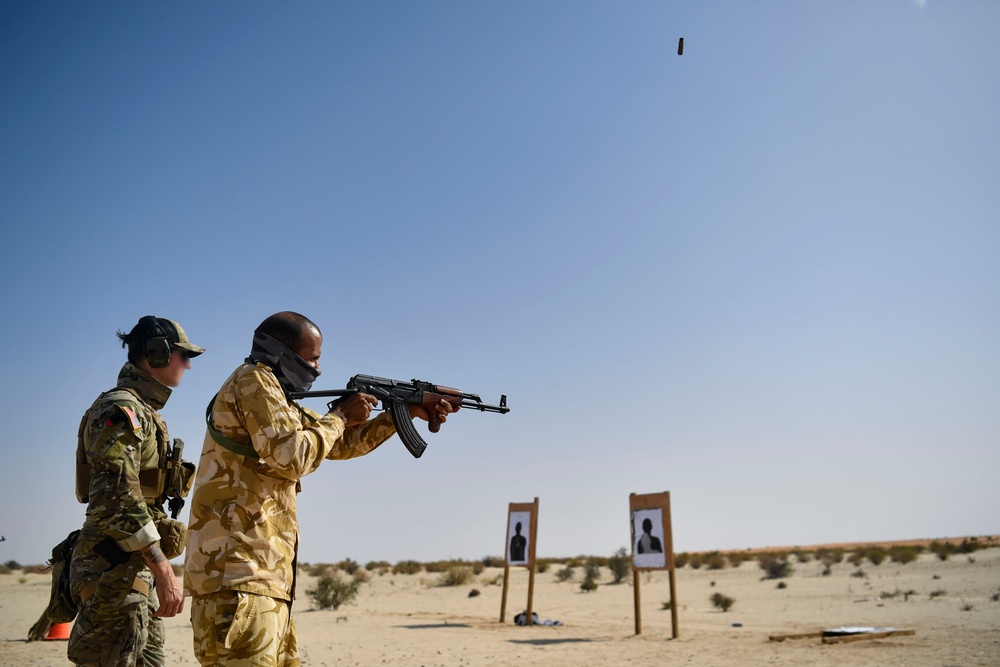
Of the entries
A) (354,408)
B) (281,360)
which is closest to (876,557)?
(354,408)

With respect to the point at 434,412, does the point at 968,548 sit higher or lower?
higher

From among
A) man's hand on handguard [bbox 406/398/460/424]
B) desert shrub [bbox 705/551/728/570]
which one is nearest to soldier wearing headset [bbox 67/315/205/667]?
man's hand on handguard [bbox 406/398/460/424]

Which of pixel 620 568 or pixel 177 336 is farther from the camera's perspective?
pixel 620 568

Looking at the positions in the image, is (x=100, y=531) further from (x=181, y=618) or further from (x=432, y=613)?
(x=432, y=613)

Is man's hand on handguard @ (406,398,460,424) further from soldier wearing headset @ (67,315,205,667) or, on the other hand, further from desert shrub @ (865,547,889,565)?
desert shrub @ (865,547,889,565)

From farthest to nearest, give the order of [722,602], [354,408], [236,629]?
[722,602] → [354,408] → [236,629]

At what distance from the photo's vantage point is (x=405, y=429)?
393 centimetres

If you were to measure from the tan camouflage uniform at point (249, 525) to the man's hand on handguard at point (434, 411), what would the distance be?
0.83 metres

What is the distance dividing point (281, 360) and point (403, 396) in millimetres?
804

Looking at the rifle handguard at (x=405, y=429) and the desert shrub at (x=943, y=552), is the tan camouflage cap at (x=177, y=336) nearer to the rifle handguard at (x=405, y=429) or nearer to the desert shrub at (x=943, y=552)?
the rifle handguard at (x=405, y=429)

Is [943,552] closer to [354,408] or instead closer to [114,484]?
[354,408]

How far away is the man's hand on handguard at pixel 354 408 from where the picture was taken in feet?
11.7

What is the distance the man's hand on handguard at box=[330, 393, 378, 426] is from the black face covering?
219mm

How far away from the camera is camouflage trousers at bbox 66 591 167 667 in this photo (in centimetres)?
365
